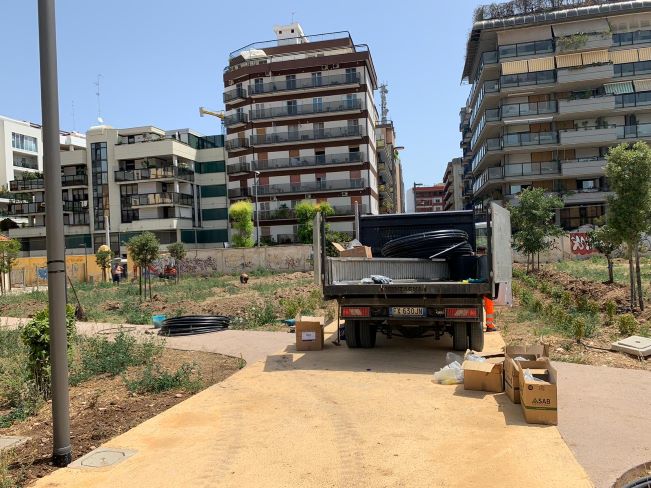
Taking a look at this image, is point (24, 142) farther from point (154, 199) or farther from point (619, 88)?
point (619, 88)

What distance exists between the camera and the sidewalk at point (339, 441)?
3.94m

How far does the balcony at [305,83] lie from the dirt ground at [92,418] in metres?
52.6

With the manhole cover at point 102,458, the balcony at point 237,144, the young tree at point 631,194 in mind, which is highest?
the balcony at point 237,144

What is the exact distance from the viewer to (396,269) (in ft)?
31.2

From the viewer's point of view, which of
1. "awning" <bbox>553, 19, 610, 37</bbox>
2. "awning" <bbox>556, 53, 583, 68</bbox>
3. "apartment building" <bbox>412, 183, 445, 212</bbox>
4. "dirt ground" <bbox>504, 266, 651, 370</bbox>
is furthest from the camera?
"apartment building" <bbox>412, 183, 445, 212</bbox>

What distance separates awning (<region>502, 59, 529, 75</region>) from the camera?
47.0 m

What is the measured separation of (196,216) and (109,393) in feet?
185

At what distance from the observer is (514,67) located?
47125mm

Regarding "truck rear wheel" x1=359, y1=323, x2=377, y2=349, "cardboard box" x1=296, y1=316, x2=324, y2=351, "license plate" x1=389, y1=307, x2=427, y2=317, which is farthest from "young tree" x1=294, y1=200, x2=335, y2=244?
"license plate" x1=389, y1=307, x2=427, y2=317

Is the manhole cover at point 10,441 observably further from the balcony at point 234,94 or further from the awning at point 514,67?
the balcony at point 234,94

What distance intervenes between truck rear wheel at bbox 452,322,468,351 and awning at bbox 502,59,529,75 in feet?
146

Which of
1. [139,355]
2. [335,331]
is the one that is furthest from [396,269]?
[139,355]

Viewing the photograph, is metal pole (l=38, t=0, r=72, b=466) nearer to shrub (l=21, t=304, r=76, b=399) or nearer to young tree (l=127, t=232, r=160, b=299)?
shrub (l=21, t=304, r=76, b=399)

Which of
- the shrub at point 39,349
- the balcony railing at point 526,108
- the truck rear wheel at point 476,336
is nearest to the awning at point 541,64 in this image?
the balcony railing at point 526,108
